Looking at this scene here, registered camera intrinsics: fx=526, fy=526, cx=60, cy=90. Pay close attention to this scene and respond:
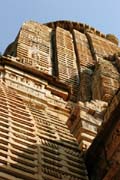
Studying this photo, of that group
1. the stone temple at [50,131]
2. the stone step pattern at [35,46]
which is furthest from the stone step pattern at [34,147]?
the stone step pattern at [35,46]

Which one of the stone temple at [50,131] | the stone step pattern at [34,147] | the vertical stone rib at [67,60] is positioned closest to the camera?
the stone step pattern at [34,147]

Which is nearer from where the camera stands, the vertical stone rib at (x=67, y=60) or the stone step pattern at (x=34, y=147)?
the stone step pattern at (x=34, y=147)

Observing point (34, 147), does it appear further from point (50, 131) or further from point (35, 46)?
point (35, 46)

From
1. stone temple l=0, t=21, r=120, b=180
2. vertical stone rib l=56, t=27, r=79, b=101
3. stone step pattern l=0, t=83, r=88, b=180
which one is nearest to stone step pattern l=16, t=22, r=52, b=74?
vertical stone rib l=56, t=27, r=79, b=101

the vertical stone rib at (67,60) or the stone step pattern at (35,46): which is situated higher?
the vertical stone rib at (67,60)

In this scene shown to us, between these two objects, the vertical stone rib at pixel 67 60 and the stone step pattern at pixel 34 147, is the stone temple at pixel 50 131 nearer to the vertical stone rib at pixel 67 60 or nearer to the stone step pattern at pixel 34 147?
the stone step pattern at pixel 34 147

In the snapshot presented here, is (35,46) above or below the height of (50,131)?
below

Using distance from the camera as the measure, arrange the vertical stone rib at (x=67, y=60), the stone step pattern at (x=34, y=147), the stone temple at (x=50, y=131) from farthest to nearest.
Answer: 1. the vertical stone rib at (x=67, y=60)
2. the stone temple at (x=50, y=131)
3. the stone step pattern at (x=34, y=147)

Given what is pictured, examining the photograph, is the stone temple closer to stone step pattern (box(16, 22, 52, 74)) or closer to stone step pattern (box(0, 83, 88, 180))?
stone step pattern (box(0, 83, 88, 180))

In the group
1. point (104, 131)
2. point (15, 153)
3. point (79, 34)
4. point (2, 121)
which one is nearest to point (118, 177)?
point (104, 131)

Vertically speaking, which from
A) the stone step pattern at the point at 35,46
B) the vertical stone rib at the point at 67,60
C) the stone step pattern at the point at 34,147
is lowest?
the stone step pattern at the point at 35,46

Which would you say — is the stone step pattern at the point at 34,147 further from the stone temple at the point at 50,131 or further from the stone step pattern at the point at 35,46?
the stone step pattern at the point at 35,46

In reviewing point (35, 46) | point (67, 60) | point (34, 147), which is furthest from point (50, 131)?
point (35, 46)

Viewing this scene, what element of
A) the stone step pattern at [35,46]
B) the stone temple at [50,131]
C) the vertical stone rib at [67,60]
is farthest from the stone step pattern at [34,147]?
the vertical stone rib at [67,60]
